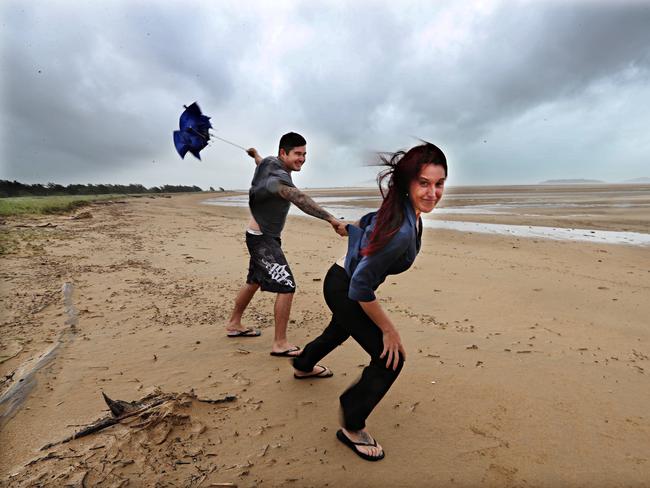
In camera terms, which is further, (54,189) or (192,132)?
(54,189)

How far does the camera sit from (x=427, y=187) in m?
1.98

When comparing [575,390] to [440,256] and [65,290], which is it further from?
[65,290]

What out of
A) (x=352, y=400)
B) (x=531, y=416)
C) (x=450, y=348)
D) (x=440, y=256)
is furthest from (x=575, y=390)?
(x=440, y=256)

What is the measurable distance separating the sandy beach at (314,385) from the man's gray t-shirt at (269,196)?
4.22 ft

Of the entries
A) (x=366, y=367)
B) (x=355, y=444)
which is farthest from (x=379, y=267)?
(x=355, y=444)

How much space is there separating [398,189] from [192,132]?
323cm

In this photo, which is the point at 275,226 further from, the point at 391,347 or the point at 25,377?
the point at 25,377

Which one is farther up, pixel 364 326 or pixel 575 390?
pixel 364 326

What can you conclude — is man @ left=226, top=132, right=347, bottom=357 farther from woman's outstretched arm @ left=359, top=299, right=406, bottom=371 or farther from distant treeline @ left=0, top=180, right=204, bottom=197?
distant treeline @ left=0, top=180, right=204, bottom=197

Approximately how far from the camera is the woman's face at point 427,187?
1.96 metres

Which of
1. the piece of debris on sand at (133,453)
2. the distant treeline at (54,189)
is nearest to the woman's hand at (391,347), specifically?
the piece of debris on sand at (133,453)

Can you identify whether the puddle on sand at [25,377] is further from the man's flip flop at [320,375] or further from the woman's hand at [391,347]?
the woman's hand at [391,347]

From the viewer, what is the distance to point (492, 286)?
238 inches

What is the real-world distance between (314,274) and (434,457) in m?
4.77
